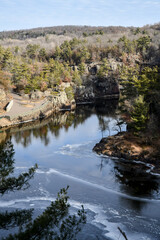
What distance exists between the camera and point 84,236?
69.2ft

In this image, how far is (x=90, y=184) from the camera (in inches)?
1228

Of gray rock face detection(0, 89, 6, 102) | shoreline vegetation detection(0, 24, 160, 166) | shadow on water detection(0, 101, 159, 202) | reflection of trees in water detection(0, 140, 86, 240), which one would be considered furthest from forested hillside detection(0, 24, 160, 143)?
reflection of trees in water detection(0, 140, 86, 240)

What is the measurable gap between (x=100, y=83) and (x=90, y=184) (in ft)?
248

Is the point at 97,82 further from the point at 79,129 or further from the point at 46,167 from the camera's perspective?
the point at 46,167

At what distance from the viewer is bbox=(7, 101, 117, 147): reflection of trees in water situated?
50.8 meters

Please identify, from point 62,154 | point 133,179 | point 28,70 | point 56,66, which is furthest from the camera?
point 56,66

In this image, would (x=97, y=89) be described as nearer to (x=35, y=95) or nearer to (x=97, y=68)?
(x=97, y=68)

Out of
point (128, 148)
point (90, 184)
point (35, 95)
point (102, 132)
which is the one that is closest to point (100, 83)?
point (35, 95)

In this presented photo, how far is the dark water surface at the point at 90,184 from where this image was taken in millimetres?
23000

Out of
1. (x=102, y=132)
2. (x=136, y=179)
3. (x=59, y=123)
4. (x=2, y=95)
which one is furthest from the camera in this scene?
(x=2, y=95)

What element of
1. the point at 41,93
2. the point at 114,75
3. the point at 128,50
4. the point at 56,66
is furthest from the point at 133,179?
the point at 128,50

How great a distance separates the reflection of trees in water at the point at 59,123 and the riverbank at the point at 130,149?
10.5 m

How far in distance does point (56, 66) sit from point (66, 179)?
6862 centimetres

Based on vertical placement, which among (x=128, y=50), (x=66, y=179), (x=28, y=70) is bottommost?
(x=66, y=179)
